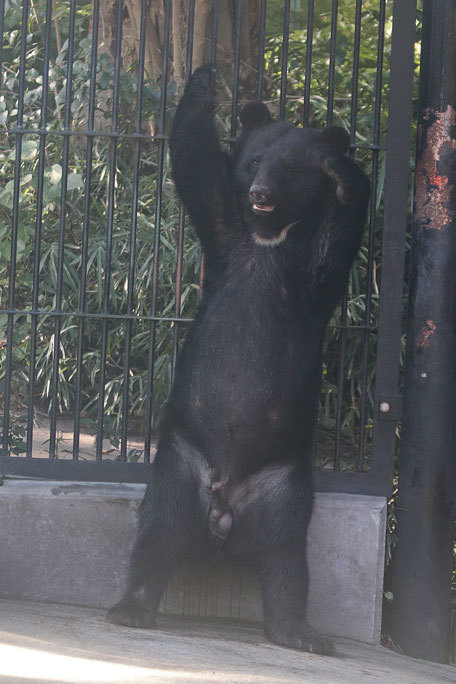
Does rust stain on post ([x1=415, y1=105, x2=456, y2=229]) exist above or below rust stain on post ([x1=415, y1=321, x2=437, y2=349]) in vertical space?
above

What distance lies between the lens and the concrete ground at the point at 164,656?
252 centimetres

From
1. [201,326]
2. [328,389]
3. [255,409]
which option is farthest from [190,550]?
[328,389]

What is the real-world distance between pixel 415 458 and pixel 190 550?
991 millimetres

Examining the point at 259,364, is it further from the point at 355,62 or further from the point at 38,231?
the point at 355,62

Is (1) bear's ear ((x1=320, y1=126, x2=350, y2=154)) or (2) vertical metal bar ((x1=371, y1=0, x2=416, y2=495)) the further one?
(2) vertical metal bar ((x1=371, y1=0, x2=416, y2=495))

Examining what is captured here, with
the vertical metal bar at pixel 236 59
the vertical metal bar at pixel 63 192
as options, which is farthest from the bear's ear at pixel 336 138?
the vertical metal bar at pixel 63 192

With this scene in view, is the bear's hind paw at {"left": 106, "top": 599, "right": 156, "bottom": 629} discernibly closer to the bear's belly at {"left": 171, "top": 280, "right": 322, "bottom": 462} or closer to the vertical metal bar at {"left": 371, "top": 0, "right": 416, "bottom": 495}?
the bear's belly at {"left": 171, "top": 280, "right": 322, "bottom": 462}

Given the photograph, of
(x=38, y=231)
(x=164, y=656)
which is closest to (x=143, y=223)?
(x=38, y=231)

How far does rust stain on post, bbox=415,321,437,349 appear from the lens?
3717 millimetres

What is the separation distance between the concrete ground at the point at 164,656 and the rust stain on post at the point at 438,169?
170cm

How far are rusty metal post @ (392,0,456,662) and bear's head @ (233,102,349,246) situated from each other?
1.59 feet

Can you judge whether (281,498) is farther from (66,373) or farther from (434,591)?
(66,373)

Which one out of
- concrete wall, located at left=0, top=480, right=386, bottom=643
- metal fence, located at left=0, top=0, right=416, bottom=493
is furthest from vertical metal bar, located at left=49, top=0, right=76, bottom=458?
concrete wall, located at left=0, top=480, right=386, bottom=643

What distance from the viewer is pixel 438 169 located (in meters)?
3.71
